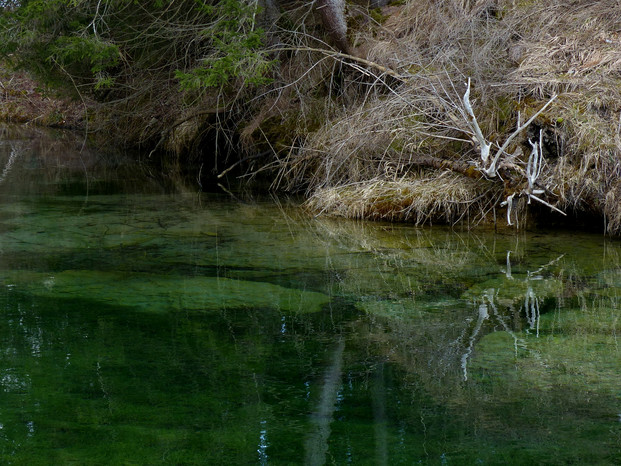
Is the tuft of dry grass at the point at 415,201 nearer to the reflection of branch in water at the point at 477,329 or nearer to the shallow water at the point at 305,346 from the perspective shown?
the shallow water at the point at 305,346

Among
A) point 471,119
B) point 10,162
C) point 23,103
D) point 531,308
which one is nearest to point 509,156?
point 471,119

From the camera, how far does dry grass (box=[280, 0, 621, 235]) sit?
6512 mm

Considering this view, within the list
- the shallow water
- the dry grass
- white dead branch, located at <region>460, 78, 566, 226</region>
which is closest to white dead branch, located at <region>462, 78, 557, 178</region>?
white dead branch, located at <region>460, 78, 566, 226</region>

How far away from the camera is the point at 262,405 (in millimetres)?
2963

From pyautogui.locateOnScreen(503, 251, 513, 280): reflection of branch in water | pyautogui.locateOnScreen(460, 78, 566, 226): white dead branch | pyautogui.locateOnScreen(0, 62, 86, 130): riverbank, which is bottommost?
pyautogui.locateOnScreen(503, 251, 513, 280): reflection of branch in water

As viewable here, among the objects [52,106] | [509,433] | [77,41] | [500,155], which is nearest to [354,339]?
[509,433]

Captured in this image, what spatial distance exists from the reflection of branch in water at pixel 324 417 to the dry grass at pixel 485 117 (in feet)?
12.3

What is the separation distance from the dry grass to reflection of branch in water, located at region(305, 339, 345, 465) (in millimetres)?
3750

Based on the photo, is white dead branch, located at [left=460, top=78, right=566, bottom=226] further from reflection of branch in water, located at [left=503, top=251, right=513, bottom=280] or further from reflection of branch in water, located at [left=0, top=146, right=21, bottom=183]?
reflection of branch in water, located at [left=0, top=146, right=21, bottom=183]

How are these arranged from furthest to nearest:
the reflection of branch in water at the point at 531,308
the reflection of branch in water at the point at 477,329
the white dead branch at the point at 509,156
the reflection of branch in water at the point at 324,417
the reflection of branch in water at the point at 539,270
→ 1. the white dead branch at the point at 509,156
2. the reflection of branch in water at the point at 539,270
3. the reflection of branch in water at the point at 531,308
4. the reflection of branch in water at the point at 477,329
5. the reflection of branch in water at the point at 324,417

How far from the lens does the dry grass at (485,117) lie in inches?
256

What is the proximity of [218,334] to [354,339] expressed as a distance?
0.68 metres

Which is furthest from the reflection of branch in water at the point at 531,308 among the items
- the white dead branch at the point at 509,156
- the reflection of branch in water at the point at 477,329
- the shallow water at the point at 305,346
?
the white dead branch at the point at 509,156

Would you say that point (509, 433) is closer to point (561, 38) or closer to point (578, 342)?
point (578, 342)
